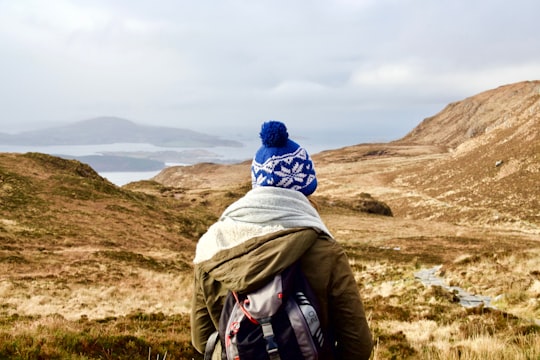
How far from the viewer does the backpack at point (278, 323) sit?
107 inches

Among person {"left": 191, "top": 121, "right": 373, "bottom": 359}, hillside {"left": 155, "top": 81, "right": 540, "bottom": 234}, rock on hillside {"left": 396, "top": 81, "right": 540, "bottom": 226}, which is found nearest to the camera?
person {"left": 191, "top": 121, "right": 373, "bottom": 359}

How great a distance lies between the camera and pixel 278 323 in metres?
2.78

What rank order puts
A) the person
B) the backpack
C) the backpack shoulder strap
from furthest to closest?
1. the backpack shoulder strap
2. the person
3. the backpack

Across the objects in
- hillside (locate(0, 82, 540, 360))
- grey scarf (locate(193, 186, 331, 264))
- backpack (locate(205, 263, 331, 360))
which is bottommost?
hillside (locate(0, 82, 540, 360))

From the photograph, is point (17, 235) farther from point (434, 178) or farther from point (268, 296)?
point (434, 178)

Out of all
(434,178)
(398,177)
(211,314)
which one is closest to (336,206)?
(434,178)

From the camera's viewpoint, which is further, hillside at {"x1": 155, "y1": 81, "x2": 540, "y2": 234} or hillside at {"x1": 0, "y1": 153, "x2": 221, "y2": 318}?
hillside at {"x1": 155, "y1": 81, "x2": 540, "y2": 234}

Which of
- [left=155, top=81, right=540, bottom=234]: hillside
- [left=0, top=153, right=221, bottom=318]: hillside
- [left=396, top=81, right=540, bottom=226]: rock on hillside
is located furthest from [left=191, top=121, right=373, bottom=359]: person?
[left=396, top=81, right=540, bottom=226]: rock on hillside

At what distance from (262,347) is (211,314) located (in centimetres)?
63

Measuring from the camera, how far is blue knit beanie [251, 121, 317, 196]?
10.9 ft

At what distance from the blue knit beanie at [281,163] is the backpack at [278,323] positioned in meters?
0.75

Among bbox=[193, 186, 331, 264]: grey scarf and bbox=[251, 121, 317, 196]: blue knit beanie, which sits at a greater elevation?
bbox=[251, 121, 317, 196]: blue knit beanie

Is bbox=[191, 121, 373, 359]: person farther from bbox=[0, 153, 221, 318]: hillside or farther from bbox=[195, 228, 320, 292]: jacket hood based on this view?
bbox=[0, 153, 221, 318]: hillside

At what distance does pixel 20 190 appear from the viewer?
120 feet
